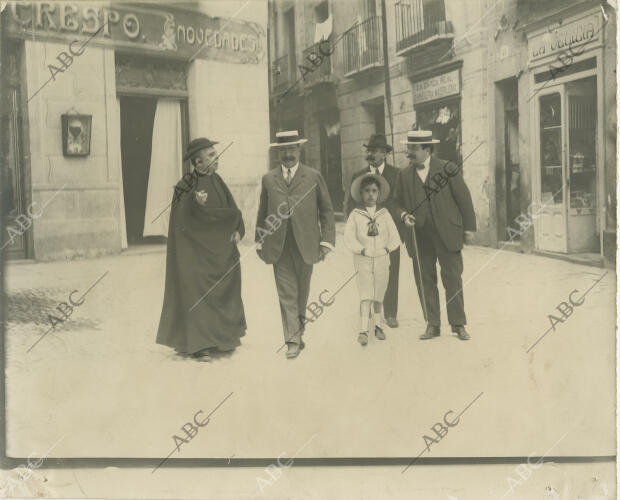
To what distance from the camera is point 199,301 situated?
4.13 m

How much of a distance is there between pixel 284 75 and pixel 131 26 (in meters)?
1.17

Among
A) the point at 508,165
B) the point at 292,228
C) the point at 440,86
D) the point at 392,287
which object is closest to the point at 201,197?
the point at 292,228

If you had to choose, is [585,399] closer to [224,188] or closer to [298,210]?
[298,210]

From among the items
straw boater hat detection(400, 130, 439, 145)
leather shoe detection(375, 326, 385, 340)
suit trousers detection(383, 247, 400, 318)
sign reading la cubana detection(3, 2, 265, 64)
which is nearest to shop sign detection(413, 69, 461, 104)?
straw boater hat detection(400, 130, 439, 145)

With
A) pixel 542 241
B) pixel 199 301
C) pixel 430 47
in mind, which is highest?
pixel 430 47

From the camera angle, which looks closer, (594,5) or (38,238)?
(594,5)

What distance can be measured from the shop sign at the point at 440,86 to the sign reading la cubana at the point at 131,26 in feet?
3.99

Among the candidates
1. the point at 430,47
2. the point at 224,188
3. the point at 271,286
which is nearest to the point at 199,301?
the point at 271,286

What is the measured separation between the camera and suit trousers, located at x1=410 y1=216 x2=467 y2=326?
4.12 meters

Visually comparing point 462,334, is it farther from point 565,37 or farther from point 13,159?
point 13,159

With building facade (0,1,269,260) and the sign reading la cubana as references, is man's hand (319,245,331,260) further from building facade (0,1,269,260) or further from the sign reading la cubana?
the sign reading la cubana

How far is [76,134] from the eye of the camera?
426 cm

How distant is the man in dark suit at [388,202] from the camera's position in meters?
4.17

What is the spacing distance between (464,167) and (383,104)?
73 centimetres
